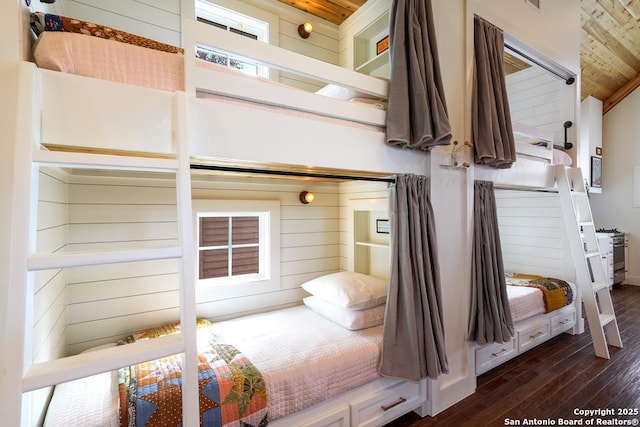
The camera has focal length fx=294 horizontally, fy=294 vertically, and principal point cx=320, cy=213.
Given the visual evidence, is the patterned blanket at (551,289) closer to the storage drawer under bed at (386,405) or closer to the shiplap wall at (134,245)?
the storage drawer under bed at (386,405)

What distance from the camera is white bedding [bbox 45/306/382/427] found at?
1.19m

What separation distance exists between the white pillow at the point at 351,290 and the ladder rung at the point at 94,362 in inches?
46.8

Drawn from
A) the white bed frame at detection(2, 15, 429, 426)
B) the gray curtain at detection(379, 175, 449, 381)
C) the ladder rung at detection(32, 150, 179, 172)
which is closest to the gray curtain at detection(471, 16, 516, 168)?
the gray curtain at detection(379, 175, 449, 381)

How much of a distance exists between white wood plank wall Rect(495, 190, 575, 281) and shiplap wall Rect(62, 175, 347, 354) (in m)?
2.71

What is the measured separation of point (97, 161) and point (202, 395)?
100 cm

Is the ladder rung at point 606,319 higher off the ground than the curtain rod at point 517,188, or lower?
lower

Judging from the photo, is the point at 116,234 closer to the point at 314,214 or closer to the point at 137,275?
the point at 137,275

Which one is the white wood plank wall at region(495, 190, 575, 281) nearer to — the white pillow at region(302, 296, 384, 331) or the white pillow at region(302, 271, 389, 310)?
the white pillow at region(302, 271, 389, 310)

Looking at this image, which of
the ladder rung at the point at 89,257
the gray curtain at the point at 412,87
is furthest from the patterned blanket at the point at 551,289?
the ladder rung at the point at 89,257

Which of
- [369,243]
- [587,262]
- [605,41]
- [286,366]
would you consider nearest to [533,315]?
[587,262]

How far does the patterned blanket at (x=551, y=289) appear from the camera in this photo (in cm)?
272

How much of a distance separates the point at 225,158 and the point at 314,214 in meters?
1.48

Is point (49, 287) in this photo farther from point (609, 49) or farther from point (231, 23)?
point (609, 49)

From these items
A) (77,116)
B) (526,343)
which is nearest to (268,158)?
(77,116)
